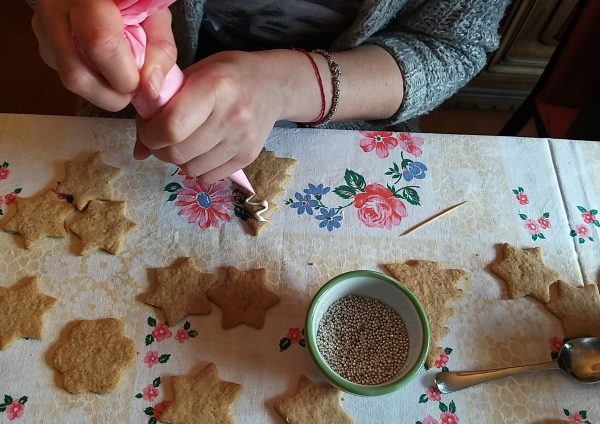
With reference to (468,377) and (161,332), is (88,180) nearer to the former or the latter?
(161,332)

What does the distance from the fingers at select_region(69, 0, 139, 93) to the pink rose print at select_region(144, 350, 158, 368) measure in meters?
0.33

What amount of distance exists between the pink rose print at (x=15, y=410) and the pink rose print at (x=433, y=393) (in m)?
0.48

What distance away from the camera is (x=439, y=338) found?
2.10ft

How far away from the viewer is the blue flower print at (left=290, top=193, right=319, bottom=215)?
0.73 meters

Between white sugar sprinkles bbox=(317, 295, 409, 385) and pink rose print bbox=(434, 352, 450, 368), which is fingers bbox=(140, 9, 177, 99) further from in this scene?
pink rose print bbox=(434, 352, 450, 368)

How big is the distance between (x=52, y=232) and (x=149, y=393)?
266 millimetres

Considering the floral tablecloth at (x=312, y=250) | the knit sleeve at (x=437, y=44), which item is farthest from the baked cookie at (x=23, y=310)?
the knit sleeve at (x=437, y=44)

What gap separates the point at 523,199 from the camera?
2.47 feet

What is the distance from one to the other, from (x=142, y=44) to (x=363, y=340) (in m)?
0.42

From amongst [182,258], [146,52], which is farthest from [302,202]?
[146,52]

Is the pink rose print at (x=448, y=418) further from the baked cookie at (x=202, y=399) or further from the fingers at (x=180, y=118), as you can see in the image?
the fingers at (x=180, y=118)

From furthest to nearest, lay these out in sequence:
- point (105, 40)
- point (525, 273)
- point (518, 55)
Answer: point (518, 55) < point (525, 273) < point (105, 40)

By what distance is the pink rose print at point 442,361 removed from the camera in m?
0.62

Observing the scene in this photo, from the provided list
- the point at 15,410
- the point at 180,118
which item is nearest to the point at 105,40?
the point at 180,118
